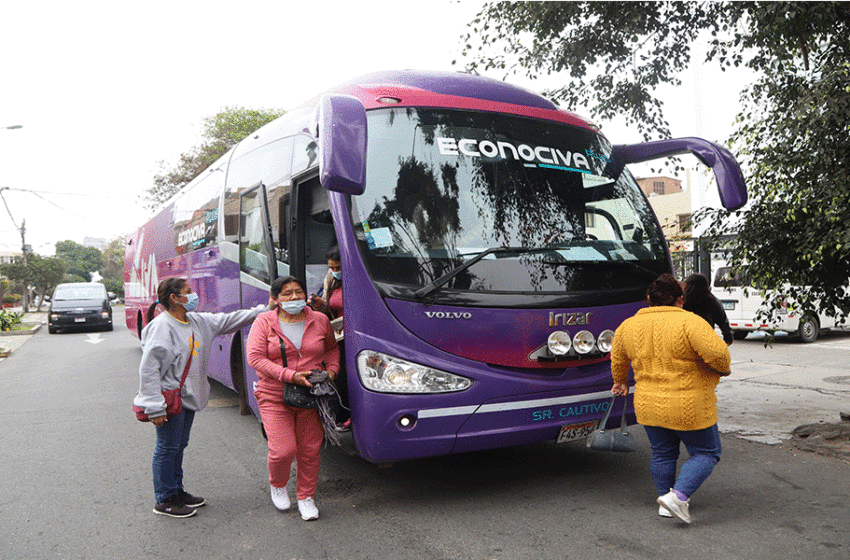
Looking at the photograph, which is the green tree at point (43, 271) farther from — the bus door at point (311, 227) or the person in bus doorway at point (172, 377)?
the person in bus doorway at point (172, 377)

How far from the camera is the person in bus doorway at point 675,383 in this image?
13.4 ft

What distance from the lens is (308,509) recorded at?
14.6 ft

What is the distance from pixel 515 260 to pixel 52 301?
2290 cm

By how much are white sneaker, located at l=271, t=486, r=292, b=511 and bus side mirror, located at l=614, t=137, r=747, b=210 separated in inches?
145

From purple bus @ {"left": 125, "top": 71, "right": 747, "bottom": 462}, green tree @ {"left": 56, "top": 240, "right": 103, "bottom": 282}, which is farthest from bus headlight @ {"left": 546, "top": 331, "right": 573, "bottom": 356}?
green tree @ {"left": 56, "top": 240, "right": 103, "bottom": 282}

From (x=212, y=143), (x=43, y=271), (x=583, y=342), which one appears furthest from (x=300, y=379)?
(x=43, y=271)

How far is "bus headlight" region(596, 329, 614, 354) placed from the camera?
4.77 metres

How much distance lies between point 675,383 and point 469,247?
59.9 inches

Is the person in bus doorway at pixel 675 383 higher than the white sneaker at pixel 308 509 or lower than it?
higher

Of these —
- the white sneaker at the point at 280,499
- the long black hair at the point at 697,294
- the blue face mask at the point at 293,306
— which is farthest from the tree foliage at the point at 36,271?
the long black hair at the point at 697,294

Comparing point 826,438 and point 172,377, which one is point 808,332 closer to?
point 826,438

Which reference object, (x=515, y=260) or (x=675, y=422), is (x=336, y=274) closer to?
(x=515, y=260)

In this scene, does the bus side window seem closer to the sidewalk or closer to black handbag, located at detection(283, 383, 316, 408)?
black handbag, located at detection(283, 383, 316, 408)

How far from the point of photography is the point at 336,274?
4.96m
